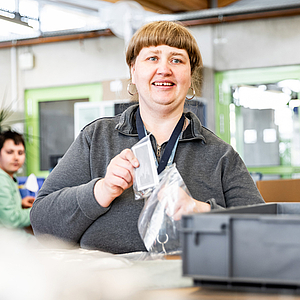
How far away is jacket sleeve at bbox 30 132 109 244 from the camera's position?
3.48 feet

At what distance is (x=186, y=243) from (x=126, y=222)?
0.62 metres

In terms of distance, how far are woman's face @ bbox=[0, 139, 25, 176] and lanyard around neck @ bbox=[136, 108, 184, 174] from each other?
211 cm

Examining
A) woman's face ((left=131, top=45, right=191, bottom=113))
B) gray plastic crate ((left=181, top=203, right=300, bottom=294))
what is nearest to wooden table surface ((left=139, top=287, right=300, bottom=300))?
gray plastic crate ((left=181, top=203, right=300, bottom=294))

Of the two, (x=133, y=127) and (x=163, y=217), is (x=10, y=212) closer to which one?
(x=133, y=127)

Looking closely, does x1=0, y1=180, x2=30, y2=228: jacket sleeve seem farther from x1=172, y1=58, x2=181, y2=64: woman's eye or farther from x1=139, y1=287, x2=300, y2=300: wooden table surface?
x1=139, y1=287, x2=300, y2=300: wooden table surface

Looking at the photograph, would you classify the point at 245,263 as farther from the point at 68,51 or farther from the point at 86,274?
the point at 68,51

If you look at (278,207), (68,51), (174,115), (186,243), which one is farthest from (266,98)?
(186,243)

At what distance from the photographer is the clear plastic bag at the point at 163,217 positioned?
2.93 ft

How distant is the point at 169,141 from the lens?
4.11 ft

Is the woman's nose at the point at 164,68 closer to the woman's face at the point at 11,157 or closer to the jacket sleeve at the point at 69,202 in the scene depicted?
the jacket sleeve at the point at 69,202

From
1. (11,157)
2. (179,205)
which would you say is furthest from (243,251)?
(11,157)

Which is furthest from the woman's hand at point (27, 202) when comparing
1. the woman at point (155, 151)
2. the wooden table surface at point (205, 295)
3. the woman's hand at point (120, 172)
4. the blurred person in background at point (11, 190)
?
the wooden table surface at point (205, 295)

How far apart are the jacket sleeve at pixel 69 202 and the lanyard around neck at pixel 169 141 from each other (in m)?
0.17

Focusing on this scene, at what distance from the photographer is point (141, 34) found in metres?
1.25
